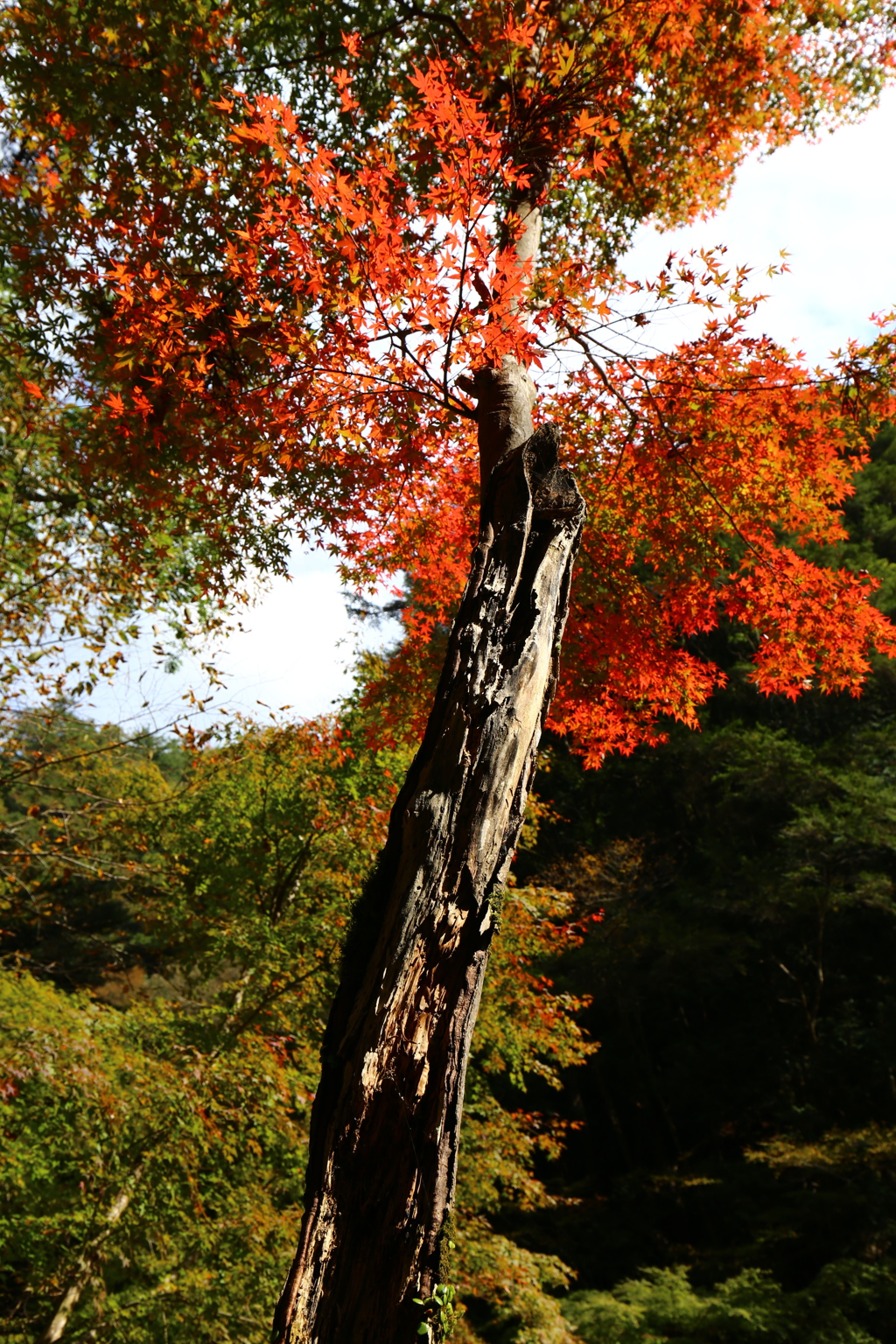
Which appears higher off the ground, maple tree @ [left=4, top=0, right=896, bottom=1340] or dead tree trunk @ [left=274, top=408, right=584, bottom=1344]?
maple tree @ [left=4, top=0, right=896, bottom=1340]

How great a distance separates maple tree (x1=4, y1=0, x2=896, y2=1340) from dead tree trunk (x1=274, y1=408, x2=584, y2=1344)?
12mm

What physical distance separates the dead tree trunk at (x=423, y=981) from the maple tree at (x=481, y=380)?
1 centimetres

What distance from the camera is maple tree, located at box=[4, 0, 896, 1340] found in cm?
245

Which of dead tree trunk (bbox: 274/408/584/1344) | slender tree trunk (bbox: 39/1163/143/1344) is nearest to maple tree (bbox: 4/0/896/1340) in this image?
dead tree trunk (bbox: 274/408/584/1344)

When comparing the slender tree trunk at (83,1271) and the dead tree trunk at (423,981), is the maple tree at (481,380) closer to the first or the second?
the dead tree trunk at (423,981)

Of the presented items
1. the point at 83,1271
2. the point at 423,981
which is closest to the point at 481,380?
the point at 423,981

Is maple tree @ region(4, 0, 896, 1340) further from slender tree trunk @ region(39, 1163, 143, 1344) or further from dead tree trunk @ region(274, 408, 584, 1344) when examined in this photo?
slender tree trunk @ region(39, 1163, 143, 1344)

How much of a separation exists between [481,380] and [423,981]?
250 centimetres

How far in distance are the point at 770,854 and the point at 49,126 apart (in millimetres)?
16336

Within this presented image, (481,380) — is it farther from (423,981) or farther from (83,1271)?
(83,1271)

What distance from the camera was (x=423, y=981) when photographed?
6.07 feet

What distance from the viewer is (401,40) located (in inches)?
235

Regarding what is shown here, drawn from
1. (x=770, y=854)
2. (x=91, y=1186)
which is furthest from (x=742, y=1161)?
(x=91, y=1186)

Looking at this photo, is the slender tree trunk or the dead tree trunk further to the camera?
the slender tree trunk
